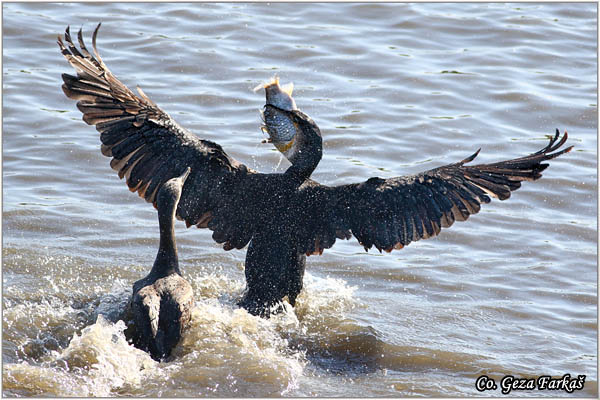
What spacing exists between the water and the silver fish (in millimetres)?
1310

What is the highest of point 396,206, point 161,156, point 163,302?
point 161,156

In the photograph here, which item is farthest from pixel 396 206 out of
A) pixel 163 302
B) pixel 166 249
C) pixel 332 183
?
pixel 332 183

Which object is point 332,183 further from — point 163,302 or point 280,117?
point 163,302

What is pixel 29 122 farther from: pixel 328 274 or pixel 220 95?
pixel 328 274

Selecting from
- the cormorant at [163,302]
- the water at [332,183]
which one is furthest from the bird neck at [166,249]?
the water at [332,183]

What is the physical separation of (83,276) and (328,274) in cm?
214

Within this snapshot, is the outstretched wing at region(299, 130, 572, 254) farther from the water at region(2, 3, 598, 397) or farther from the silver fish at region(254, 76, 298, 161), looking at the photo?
the water at region(2, 3, 598, 397)

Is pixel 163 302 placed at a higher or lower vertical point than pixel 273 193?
lower

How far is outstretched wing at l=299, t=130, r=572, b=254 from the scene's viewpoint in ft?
22.1

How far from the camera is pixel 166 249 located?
6.28 m

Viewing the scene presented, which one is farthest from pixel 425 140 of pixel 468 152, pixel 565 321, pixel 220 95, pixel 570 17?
pixel 570 17

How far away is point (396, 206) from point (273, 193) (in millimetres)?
945

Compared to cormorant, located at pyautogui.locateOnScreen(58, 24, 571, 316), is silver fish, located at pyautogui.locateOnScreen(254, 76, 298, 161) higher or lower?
higher

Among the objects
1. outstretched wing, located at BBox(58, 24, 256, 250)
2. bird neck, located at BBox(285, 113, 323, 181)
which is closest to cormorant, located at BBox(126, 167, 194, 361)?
outstretched wing, located at BBox(58, 24, 256, 250)
